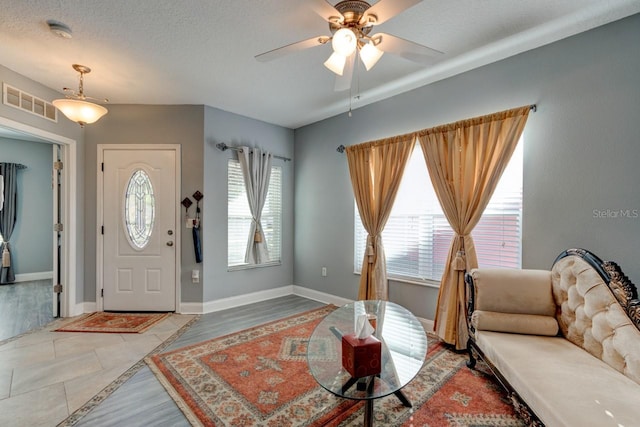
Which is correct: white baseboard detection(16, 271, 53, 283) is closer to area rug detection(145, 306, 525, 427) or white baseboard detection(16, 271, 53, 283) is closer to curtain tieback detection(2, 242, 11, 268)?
curtain tieback detection(2, 242, 11, 268)

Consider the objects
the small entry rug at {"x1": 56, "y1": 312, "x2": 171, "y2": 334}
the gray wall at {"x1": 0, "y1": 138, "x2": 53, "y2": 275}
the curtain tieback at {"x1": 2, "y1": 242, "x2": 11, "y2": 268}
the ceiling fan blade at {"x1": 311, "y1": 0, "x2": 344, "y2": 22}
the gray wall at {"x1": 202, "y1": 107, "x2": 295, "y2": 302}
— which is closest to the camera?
the ceiling fan blade at {"x1": 311, "y1": 0, "x2": 344, "y2": 22}

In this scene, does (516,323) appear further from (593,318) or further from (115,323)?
(115,323)

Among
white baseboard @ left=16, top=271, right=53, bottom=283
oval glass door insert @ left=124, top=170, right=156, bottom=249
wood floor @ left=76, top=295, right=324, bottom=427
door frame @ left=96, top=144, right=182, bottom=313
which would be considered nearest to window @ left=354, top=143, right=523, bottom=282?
wood floor @ left=76, top=295, right=324, bottom=427

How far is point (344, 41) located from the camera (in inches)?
67.1

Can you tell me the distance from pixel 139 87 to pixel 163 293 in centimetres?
255

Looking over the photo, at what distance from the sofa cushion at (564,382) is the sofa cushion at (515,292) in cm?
22

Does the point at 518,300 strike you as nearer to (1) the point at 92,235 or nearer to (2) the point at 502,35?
(2) the point at 502,35

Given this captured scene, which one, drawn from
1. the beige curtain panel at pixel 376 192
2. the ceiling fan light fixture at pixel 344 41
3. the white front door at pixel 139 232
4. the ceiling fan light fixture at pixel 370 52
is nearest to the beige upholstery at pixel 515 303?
the beige curtain panel at pixel 376 192

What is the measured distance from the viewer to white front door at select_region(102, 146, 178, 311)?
3.83m

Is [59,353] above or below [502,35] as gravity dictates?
below

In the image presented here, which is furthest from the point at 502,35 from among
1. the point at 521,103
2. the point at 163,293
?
the point at 163,293

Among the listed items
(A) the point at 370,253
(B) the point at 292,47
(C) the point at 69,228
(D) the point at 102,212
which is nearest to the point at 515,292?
(A) the point at 370,253

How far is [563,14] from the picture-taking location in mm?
2100

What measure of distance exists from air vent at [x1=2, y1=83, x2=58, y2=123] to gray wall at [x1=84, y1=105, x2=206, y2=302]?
482mm
